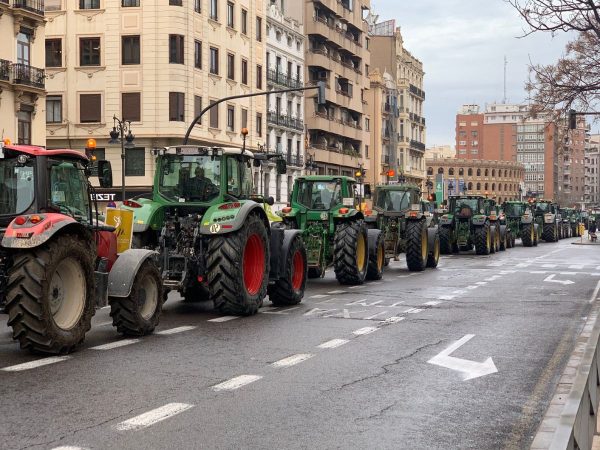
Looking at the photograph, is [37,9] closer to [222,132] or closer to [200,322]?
[222,132]

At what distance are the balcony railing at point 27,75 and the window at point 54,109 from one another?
28.9 feet

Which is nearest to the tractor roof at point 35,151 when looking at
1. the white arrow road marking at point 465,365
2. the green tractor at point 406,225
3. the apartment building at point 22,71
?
the white arrow road marking at point 465,365

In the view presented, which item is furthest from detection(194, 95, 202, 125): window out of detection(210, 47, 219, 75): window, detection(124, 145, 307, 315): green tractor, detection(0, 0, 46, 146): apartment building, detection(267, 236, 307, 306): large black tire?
detection(124, 145, 307, 315): green tractor

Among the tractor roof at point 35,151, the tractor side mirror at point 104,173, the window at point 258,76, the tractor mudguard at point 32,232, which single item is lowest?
the tractor mudguard at point 32,232

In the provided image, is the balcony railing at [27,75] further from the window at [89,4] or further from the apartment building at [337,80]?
the apartment building at [337,80]

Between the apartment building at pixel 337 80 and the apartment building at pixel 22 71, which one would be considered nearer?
the apartment building at pixel 22 71

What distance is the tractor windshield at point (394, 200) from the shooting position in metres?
26.9

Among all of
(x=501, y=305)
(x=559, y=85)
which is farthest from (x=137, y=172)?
(x=501, y=305)

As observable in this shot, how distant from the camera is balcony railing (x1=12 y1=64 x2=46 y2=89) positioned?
37.8 metres

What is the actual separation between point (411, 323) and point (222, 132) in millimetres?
39423

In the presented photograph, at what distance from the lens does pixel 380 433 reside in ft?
21.6

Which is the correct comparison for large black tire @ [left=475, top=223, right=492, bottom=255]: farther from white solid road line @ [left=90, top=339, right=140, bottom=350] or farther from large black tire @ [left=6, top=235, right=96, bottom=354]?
large black tire @ [left=6, top=235, right=96, bottom=354]

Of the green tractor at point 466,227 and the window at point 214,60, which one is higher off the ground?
A: the window at point 214,60

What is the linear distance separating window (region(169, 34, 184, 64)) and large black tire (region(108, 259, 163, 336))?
37.5 meters
